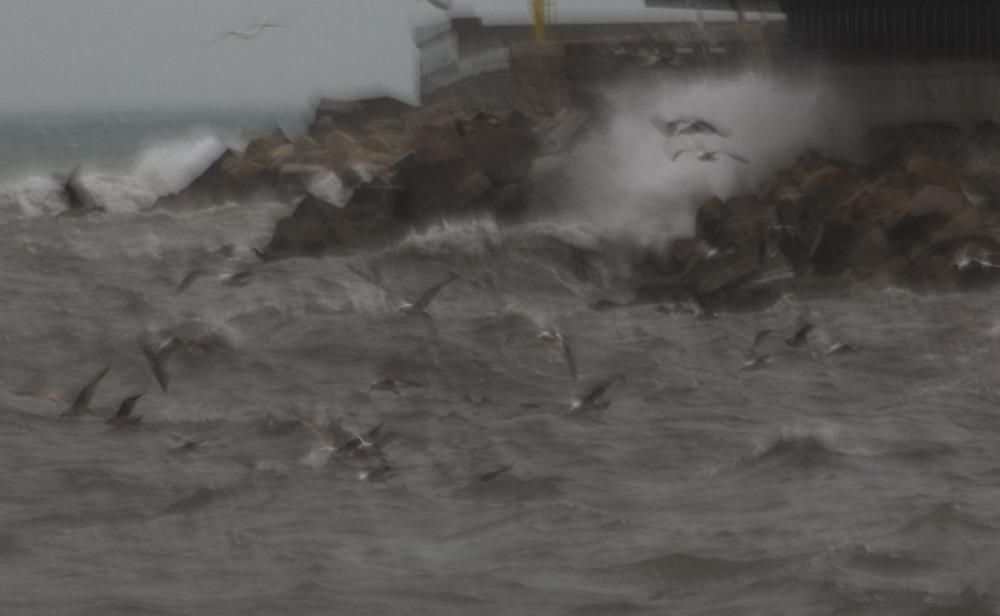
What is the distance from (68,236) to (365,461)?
2310cm

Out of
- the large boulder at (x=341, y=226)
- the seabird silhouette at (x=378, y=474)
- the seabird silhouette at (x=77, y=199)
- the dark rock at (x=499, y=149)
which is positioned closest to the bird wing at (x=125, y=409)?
the seabird silhouette at (x=378, y=474)

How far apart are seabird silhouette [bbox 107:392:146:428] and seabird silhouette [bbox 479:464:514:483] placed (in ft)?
9.34

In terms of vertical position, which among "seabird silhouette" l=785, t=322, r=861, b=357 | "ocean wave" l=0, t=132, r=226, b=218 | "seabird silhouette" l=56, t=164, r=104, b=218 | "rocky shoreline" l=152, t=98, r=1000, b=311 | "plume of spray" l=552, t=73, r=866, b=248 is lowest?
"ocean wave" l=0, t=132, r=226, b=218

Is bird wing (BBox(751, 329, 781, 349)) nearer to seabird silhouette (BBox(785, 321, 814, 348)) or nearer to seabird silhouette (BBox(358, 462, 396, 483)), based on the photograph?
seabird silhouette (BBox(785, 321, 814, 348))

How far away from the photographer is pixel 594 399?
13.7 m

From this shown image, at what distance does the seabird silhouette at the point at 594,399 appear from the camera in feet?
44.2

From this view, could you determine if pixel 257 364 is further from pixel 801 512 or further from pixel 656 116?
pixel 656 116

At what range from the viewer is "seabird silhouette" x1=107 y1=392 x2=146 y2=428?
12.9m

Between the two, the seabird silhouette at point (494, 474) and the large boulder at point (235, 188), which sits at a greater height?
the seabird silhouette at point (494, 474)

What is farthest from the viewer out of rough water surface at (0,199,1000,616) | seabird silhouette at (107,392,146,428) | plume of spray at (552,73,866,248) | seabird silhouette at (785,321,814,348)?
plume of spray at (552,73,866,248)

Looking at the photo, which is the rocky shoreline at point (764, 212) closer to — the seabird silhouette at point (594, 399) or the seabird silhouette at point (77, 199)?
the seabird silhouette at point (77, 199)

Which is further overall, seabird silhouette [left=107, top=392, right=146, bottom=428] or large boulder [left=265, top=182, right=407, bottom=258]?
large boulder [left=265, top=182, right=407, bottom=258]

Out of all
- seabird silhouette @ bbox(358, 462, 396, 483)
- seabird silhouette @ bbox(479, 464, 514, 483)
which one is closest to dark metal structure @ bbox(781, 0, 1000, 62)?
seabird silhouette @ bbox(479, 464, 514, 483)

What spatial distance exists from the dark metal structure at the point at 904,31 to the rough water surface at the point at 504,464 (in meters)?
8.20
